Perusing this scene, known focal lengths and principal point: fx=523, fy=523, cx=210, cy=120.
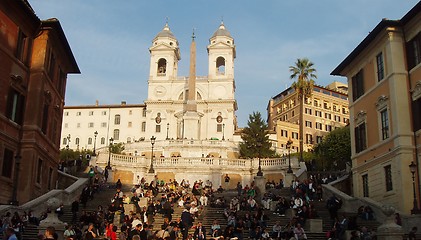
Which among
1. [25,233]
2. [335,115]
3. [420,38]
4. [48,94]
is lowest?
[25,233]

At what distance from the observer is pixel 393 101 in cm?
3047

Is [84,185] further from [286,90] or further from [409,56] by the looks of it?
[286,90]

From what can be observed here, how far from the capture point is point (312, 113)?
12500 centimetres

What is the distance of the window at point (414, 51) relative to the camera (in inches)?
1179

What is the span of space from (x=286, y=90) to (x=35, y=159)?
106m

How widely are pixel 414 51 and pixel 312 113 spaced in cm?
9540

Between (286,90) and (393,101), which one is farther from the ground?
(286,90)

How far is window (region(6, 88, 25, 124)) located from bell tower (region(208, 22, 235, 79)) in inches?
2995

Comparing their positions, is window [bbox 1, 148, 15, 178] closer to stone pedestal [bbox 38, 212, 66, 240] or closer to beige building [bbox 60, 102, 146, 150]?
stone pedestal [bbox 38, 212, 66, 240]

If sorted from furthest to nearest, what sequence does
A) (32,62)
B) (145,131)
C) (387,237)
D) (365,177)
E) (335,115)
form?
(335,115), (145,131), (365,177), (32,62), (387,237)

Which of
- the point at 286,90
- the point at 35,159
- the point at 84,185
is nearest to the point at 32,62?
the point at 35,159

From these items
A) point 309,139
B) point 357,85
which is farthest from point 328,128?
point 357,85

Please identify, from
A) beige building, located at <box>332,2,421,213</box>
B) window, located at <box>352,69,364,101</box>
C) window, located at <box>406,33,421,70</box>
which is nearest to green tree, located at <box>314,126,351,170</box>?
window, located at <box>352,69,364,101</box>

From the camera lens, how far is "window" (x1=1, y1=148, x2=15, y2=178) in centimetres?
2840
